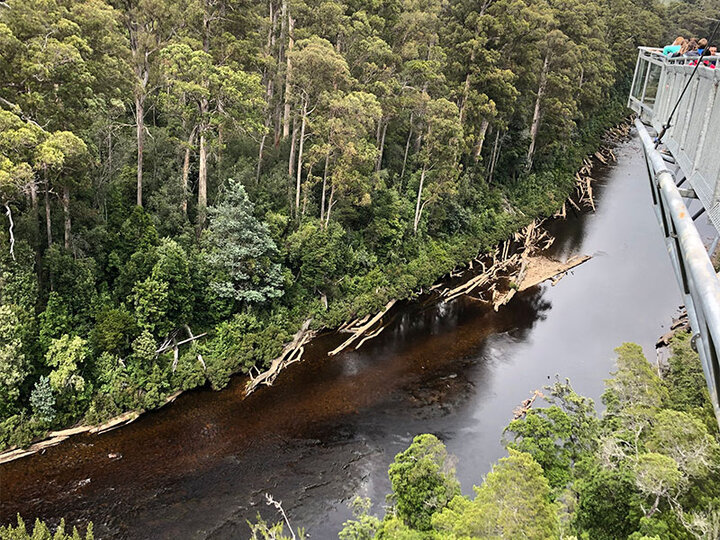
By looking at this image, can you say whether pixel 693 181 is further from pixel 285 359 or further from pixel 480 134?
pixel 480 134

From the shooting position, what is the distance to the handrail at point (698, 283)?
3371 mm

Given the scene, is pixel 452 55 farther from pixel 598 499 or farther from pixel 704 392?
pixel 598 499


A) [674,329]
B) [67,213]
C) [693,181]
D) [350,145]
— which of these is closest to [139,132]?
[67,213]

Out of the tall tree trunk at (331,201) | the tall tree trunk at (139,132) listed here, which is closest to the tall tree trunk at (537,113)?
the tall tree trunk at (331,201)

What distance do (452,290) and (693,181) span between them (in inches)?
726

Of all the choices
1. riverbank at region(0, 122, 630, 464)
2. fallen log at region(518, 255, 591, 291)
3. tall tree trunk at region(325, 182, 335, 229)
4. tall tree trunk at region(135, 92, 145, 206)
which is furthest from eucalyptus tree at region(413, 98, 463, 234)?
tall tree trunk at region(135, 92, 145, 206)

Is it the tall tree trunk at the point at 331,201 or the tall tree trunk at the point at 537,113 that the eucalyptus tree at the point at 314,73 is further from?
the tall tree trunk at the point at 537,113

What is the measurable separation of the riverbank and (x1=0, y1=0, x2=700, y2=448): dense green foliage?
1.19 feet

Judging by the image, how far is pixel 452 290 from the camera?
23906 mm

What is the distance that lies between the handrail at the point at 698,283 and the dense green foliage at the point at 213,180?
7841 millimetres

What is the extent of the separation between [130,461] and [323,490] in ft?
17.2

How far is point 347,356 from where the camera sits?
61.7 ft

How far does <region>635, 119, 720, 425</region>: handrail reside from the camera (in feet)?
11.1

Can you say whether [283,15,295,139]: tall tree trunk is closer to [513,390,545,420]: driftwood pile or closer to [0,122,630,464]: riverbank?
[0,122,630,464]: riverbank
